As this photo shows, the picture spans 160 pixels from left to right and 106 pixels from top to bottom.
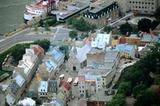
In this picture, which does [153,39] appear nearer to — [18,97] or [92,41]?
[92,41]

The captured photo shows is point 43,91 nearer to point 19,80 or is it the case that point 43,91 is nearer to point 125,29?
point 19,80

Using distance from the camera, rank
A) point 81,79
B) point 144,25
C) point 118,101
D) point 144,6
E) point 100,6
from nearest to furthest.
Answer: point 118,101 → point 81,79 → point 144,25 → point 100,6 → point 144,6

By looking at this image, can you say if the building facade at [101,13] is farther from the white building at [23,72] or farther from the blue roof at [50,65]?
the blue roof at [50,65]

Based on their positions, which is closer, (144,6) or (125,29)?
(125,29)

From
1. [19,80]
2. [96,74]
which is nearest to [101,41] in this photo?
[96,74]

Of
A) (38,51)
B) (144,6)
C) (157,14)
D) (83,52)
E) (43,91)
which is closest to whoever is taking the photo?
(43,91)

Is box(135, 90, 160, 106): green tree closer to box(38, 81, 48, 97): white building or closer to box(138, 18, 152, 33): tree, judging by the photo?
box(38, 81, 48, 97): white building

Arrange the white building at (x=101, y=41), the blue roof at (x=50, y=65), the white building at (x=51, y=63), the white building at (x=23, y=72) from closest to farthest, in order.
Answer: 1. the white building at (x=23, y=72)
2. the white building at (x=51, y=63)
3. the blue roof at (x=50, y=65)
4. the white building at (x=101, y=41)

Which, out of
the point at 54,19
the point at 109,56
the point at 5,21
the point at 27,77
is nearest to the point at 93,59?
the point at 109,56

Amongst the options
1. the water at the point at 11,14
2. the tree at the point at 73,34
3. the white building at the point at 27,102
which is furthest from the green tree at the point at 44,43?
the white building at the point at 27,102
